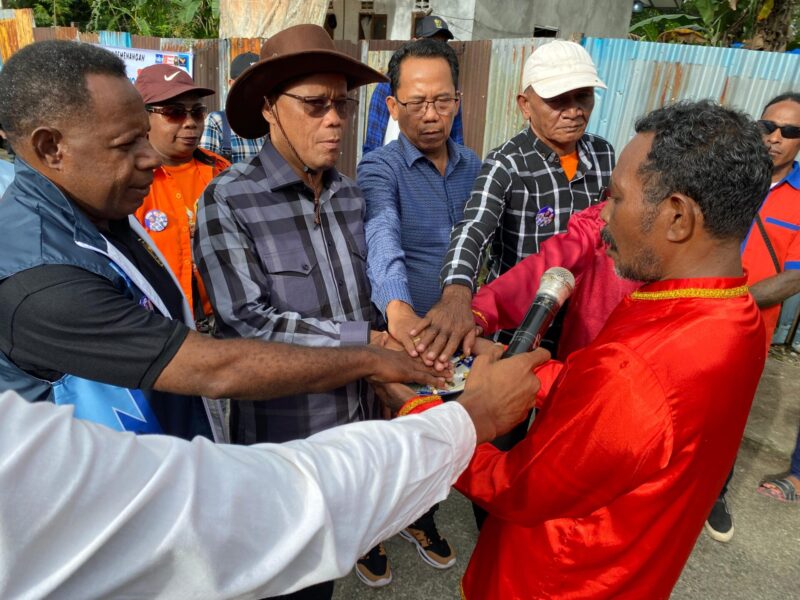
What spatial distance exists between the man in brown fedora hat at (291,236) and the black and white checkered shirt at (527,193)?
2.08ft

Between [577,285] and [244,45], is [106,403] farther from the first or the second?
[244,45]

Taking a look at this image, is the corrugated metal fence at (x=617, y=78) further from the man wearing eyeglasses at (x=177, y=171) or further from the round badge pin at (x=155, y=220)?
the round badge pin at (x=155, y=220)

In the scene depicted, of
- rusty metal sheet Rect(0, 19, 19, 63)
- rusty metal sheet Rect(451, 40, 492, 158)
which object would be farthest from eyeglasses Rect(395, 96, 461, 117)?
rusty metal sheet Rect(0, 19, 19, 63)

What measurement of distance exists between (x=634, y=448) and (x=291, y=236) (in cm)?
127

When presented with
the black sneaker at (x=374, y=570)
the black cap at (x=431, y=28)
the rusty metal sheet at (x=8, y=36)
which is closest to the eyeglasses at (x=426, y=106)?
the black sneaker at (x=374, y=570)

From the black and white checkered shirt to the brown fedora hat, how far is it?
29.6 inches

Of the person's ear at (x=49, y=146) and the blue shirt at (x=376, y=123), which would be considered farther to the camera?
the blue shirt at (x=376, y=123)

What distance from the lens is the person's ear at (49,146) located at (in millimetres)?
1392

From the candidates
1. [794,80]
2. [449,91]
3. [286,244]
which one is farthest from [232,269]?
[794,80]

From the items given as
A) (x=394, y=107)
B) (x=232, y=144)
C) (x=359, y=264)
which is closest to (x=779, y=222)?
(x=394, y=107)

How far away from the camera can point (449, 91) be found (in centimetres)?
284

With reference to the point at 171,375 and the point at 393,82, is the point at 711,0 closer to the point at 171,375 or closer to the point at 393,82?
the point at 393,82

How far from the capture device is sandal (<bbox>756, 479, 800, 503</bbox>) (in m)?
3.49

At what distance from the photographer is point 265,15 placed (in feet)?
24.0
